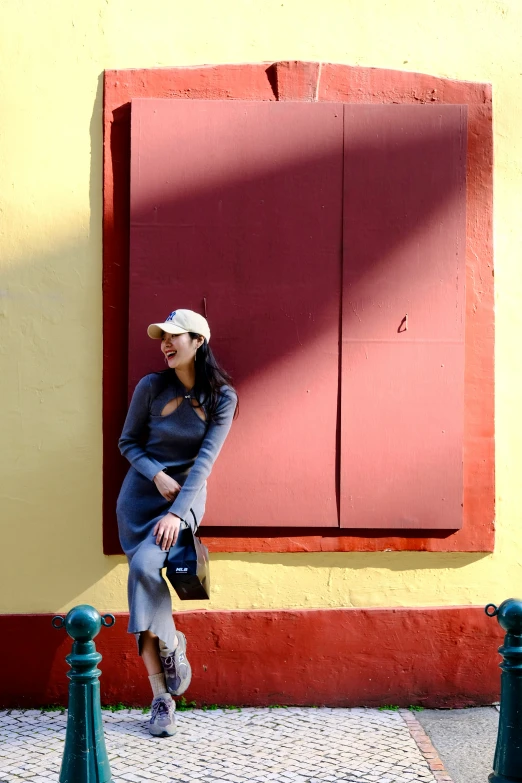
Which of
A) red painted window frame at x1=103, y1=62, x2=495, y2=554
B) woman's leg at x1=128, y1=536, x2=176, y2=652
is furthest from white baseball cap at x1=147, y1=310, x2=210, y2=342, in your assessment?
woman's leg at x1=128, y1=536, x2=176, y2=652

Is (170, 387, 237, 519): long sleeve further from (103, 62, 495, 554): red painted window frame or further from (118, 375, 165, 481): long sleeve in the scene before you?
(103, 62, 495, 554): red painted window frame

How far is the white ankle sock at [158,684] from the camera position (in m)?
4.47

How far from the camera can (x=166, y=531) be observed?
434 centimetres

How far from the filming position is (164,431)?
14.9 feet

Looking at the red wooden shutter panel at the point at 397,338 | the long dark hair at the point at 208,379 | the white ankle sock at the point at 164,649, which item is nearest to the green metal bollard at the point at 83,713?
the white ankle sock at the point at 164,649

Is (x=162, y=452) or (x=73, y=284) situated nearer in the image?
(x=162, y=452)

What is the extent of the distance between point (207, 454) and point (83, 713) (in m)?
1.50

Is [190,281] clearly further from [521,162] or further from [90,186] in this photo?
[521,162]

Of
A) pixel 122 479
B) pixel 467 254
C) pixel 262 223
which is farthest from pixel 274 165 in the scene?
pixel 122 479

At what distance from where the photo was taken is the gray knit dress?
14.6 feet

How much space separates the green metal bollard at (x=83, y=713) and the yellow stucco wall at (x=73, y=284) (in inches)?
67.2

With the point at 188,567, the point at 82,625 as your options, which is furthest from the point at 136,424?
the point at 82,625

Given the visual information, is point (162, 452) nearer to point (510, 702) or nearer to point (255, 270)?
point (255, 270)

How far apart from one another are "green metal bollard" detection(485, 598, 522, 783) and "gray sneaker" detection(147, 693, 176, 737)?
171cm
